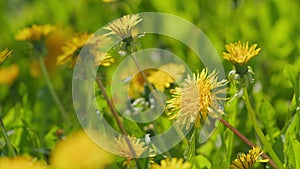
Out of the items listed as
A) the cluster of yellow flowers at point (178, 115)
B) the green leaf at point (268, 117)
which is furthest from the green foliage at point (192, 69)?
the cluster of yellow flowers at point (178, 115)

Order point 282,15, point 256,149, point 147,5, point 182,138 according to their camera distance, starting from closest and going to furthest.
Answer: point 256,149 → point 182,138 → point 282,15 → point 147,5

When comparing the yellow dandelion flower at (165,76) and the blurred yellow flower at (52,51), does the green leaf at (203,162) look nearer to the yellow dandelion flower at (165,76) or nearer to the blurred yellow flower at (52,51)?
→ the yellow dandelion flower at (165,76)

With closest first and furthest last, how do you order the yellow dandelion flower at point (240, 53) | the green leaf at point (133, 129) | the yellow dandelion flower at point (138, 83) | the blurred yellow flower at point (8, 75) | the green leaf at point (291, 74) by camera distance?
the yellow dandelion flower at point (240, 53) → the green leaf at point (133, 129) → the green leaf at point (291, 74) → the yellow dandelion flower at point (138, 83) → the blurred yellow flower at point (8, 75)

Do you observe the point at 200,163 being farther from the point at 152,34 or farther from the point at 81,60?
the point at 152,34

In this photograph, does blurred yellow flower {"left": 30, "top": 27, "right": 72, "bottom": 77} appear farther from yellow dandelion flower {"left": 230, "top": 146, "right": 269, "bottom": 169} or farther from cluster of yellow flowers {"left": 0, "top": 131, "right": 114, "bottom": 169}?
yellow dandelion flower {"left": 230, "top": 146, "right": 269, "bottom": 169}

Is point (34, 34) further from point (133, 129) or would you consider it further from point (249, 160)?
point (249, 160)

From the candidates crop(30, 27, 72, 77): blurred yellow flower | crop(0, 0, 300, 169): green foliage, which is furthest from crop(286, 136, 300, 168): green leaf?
crop(30, 27, 72, 77): blurred yellow flower

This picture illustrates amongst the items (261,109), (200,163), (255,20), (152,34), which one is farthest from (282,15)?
(200,163)

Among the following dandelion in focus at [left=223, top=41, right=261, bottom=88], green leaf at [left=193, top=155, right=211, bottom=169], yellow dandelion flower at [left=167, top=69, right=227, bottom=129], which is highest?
dandelion in focus at [left=223, top=41, right=261, bottom=88]

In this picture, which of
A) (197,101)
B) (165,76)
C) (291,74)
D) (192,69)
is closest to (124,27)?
(197,101)
